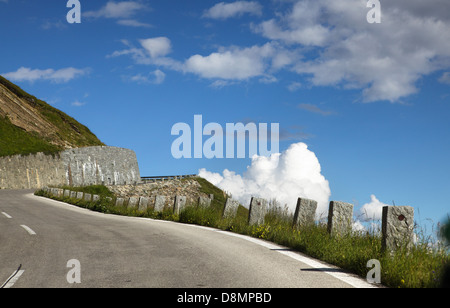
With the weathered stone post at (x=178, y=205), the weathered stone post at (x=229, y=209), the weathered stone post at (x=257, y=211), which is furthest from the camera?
the weathered stone post at (x=178, y=205)

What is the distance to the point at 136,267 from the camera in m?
7.00

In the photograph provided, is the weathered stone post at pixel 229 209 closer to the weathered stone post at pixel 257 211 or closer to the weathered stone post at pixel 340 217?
the weathered stone post at pixel 257 211

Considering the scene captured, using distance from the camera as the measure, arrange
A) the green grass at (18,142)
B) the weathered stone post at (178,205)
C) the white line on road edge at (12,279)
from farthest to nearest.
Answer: the green grass at (18,142)
the weathered stone post at (178,205)
the white line on road edge at (12,279)

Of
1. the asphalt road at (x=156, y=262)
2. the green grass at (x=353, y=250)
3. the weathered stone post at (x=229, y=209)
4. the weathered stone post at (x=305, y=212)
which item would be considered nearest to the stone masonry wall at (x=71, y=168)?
the weathered stone post at (x=229, y=209)

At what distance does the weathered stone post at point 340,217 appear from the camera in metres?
8.88

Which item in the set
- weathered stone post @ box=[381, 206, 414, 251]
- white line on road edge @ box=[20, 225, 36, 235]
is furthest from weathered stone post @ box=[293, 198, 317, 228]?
white line on road edge @ box=[20, 225, 36, 235]

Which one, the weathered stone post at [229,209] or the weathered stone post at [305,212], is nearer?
the weathered stone post at [305,212]

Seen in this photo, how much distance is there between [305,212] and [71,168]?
72455 millimetres

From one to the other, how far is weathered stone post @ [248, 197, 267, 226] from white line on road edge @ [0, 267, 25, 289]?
22.7 ft

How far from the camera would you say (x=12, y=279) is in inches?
250

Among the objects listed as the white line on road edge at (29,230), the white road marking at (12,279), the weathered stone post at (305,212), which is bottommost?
the white line on road edge at (29,230)

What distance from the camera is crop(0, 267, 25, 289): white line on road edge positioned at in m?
5.93

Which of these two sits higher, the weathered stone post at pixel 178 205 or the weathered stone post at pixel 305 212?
the weathered stone post at pixel 305 212

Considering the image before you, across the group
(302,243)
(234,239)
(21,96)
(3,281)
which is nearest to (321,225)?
(302,243)
